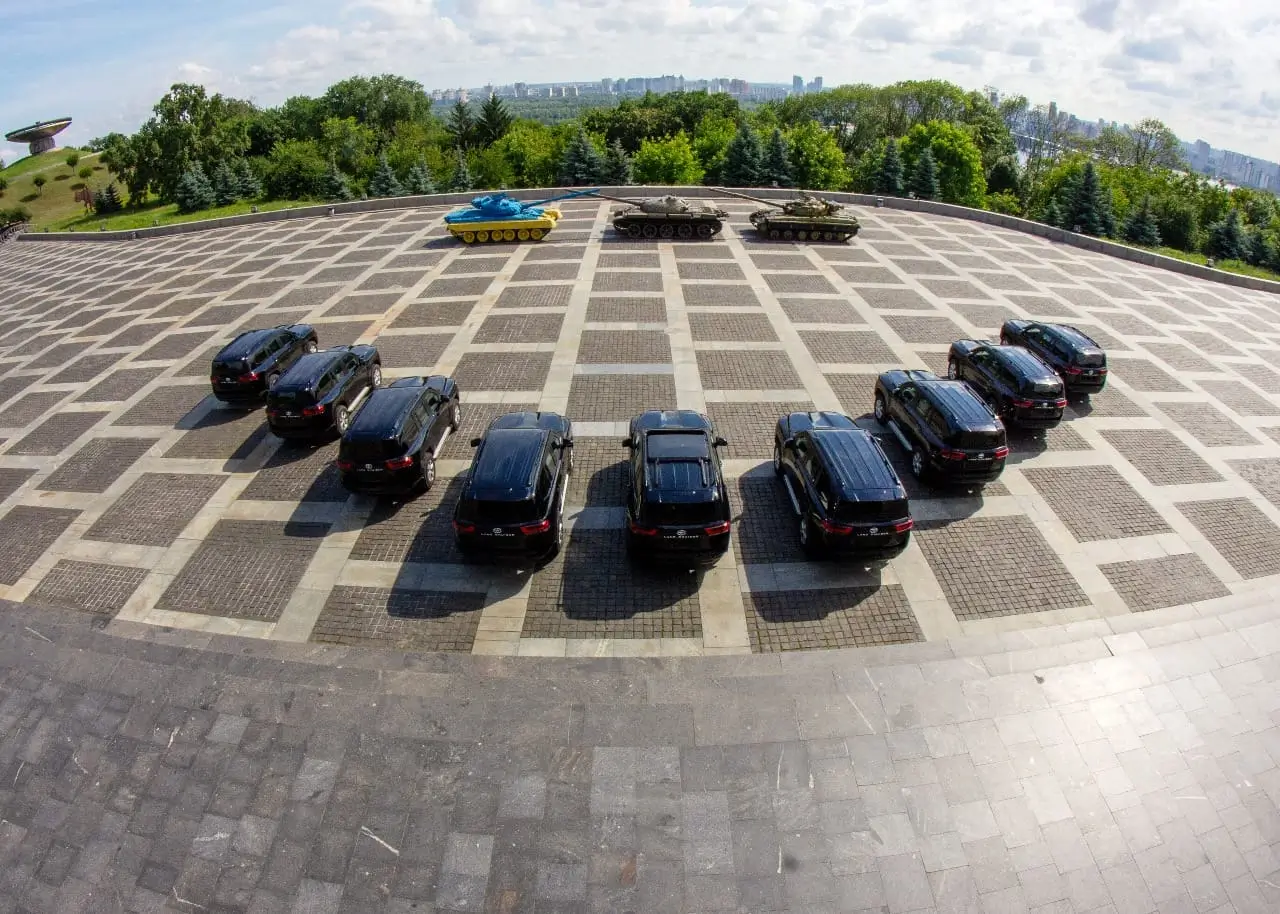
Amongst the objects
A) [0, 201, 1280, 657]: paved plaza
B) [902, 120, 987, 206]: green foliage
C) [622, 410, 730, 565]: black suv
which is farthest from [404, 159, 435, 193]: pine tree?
[622, 410, 730, 565]: black suv

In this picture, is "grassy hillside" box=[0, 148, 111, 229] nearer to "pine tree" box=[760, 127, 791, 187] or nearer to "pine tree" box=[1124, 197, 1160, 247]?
"pine tree" box=[760, 127, 791, 187]

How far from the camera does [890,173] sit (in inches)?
1527

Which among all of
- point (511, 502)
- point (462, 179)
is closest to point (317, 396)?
point (511, 502)

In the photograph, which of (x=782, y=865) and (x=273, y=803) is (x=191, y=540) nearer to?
(x=273, y=803)

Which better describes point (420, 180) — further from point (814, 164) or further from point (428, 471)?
point (428, 471)

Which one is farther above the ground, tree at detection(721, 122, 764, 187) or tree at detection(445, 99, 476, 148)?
tree at detection(445, 99, 476, 148)

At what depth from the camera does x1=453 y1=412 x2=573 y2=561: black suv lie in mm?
9500

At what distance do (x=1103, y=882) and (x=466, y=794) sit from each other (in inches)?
253

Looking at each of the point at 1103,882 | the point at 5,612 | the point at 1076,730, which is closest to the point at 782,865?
the point at 1103,882

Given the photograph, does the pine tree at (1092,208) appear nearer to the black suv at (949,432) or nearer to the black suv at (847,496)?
the black suv at (949,432)

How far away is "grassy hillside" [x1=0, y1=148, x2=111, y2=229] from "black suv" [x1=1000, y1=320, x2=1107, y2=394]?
2769 inches

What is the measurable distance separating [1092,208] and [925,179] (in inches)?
359

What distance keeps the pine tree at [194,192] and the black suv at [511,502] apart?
4331 cm

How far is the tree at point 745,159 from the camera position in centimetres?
3900
